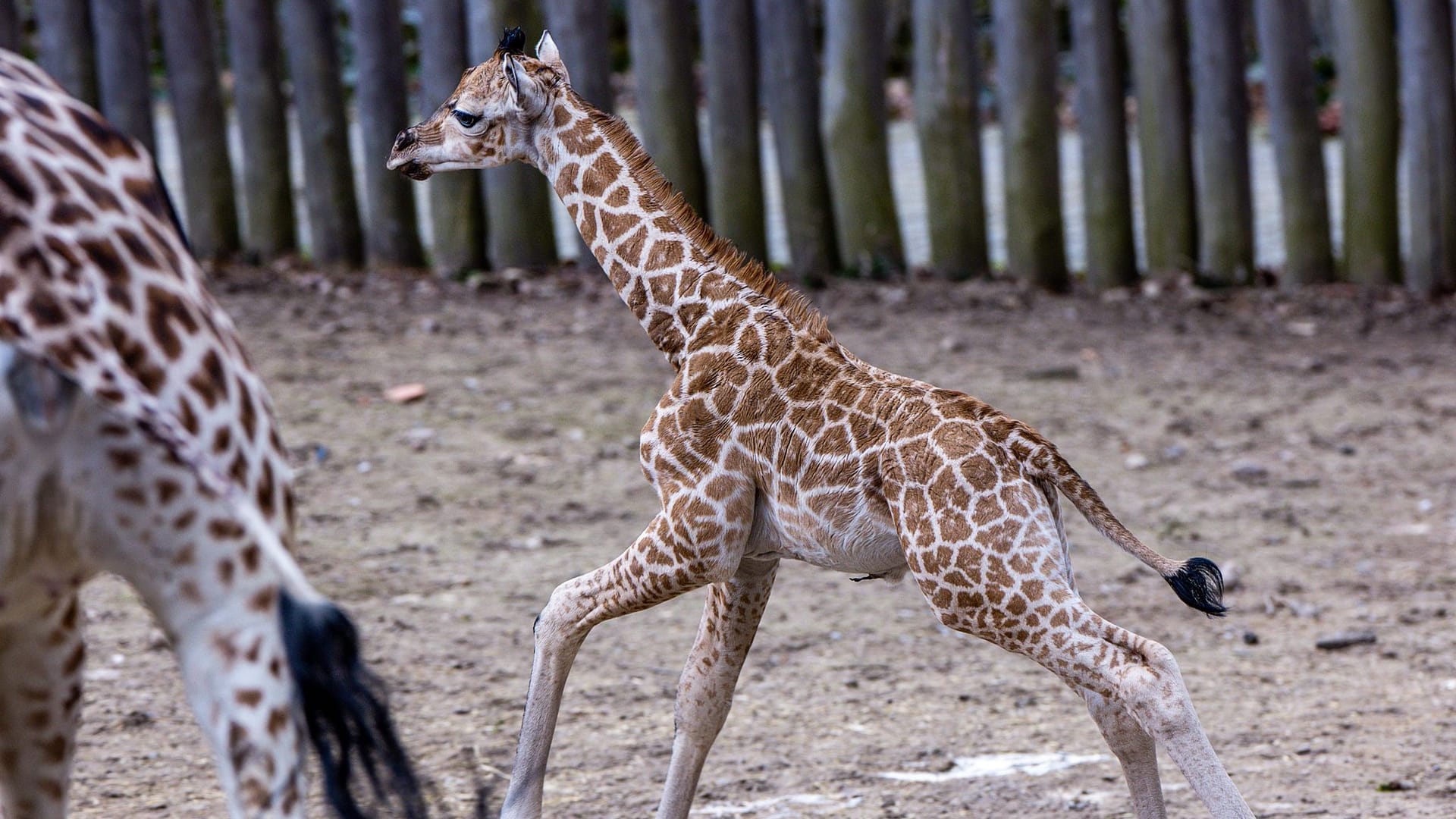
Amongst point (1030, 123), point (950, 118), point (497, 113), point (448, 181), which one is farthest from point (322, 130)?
point (497, 113)

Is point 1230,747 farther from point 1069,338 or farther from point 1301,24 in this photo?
point 1301,24

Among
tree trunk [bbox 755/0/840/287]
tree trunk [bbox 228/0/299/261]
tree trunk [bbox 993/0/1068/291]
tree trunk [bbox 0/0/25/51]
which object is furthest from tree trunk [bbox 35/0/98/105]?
tree trunk [bbox 993/0/1068/291]

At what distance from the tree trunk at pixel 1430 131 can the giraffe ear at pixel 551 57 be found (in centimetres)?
577

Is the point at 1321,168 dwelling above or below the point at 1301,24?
below

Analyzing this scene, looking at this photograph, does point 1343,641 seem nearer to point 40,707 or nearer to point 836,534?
point 836,534

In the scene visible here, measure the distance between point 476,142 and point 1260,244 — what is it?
7811 mm

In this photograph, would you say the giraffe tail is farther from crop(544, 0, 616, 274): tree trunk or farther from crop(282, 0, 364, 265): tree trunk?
crop(282, 0, 364, 265): tree trunk

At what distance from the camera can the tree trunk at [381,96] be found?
8.58 meters

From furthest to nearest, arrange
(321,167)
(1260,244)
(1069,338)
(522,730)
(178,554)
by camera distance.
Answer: (1260,244), (321,167), (1069,338), (522,730), (178,554)

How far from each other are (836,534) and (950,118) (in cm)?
541

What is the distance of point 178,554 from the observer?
221 centimetres

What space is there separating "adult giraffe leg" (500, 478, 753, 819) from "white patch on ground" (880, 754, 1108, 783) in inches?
36.1

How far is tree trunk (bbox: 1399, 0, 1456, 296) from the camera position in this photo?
823 centimetres

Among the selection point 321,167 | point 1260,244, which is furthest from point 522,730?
point 1260,244
